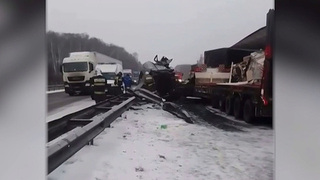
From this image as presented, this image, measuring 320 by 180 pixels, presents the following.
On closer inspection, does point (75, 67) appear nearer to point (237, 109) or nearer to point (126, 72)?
point (126, 72)

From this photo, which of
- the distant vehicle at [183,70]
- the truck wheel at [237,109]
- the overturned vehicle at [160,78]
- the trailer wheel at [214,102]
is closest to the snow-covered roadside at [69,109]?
the overturned vehicle at [160,78]

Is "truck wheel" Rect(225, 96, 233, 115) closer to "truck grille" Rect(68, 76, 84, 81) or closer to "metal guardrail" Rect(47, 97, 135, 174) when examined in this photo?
"metal guardrail" Rect(47, 97, 135, 174)

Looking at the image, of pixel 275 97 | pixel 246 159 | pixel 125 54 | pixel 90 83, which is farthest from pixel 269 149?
pixel 90 83

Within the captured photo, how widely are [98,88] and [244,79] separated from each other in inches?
28.2

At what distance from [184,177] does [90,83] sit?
648 mm

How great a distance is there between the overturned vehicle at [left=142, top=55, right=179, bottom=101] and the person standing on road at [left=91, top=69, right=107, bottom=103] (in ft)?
0.68

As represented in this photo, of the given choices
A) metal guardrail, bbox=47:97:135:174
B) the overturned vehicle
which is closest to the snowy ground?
metal guardrail, bbox=47:97:135:174

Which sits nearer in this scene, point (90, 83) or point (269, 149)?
point (269, 149)

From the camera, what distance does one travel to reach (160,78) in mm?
1562

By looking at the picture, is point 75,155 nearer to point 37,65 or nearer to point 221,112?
point 37,65

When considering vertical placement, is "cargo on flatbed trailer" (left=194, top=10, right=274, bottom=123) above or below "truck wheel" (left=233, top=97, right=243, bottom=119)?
above

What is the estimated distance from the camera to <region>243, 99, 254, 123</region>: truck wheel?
1.43 metres

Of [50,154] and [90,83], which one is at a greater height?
[90,83]

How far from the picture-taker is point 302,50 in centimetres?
Answer: 135
